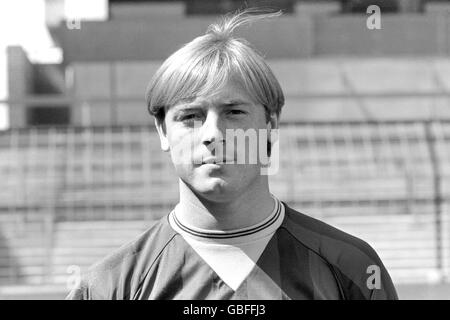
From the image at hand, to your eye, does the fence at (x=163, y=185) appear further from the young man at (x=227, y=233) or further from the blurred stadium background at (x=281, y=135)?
the young man at (x=227, y=233)

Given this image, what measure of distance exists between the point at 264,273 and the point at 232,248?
0.04 meters

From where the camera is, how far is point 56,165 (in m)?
5.26

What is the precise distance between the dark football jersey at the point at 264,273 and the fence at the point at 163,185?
3430 millimetres

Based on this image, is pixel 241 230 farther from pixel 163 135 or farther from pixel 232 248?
pixel 163 135

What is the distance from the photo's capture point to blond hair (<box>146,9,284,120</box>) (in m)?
1.01

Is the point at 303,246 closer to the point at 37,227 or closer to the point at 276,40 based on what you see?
the point at 37,227

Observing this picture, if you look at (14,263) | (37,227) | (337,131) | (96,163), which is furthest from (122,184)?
(337,131)

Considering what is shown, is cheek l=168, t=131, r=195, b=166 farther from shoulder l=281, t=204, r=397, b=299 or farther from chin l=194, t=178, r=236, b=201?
shoulder l=281, t=204, r=397, b=299

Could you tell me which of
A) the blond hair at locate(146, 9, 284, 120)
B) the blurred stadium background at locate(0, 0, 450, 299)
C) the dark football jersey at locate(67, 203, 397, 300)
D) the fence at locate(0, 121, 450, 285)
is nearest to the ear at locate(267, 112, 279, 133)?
the blond hair at locate(146, 9, 284, 120)

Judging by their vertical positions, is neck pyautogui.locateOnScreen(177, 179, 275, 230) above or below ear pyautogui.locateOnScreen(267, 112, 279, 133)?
below

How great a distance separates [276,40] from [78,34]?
1214 millimetres

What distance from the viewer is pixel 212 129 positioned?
101cm

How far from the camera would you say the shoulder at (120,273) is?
103 centimetres
